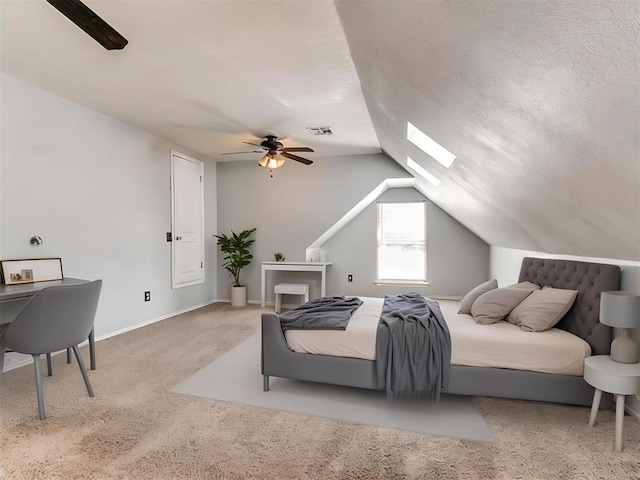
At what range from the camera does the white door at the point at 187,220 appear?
4.95m

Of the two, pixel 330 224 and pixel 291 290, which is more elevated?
pixel 330 224

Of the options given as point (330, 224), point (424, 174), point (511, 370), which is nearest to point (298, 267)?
point (330, 224)

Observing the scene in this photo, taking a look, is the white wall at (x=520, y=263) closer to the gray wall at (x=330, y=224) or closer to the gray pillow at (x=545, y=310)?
the gray pillow at (x=545, y=310)

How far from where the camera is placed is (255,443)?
188cm

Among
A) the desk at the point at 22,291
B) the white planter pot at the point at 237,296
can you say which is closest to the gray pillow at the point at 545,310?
the desk at the point at 22,291

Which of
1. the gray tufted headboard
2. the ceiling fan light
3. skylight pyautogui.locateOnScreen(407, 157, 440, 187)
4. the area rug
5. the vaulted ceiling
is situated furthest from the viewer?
the ceiling fan light

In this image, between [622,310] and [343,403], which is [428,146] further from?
[343,403]

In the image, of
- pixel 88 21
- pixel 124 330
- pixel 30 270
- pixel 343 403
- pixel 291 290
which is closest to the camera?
pixel 88 21

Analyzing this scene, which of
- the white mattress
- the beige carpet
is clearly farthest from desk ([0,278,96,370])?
the white mattress

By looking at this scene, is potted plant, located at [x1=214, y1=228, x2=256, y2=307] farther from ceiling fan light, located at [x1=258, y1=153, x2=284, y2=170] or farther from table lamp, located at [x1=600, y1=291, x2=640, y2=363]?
table lamp, located at [x1=600, y1=291, x2=640, y2=363]

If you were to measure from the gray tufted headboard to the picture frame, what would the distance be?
449 cm

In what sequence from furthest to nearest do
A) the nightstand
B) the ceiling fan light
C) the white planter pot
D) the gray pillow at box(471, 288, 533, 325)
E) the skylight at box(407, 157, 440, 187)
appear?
the white planter pot → the ceiling fan light → the skylight at box(407, 157, 440, 187) → the gray pillow at box(471, 288, 533, 325) → the nightstand

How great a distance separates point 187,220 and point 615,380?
519cm

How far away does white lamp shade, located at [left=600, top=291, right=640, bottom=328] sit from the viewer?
6.05 feet
